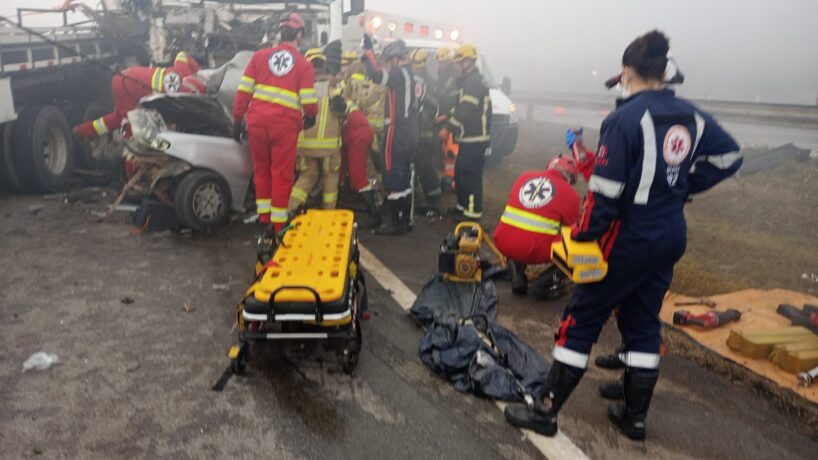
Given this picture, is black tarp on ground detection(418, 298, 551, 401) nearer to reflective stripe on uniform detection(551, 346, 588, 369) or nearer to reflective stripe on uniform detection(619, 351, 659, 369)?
reflective stripe on uniform detection(551, 346, 588, 369)

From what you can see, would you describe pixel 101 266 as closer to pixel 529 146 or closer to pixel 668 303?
pixel 668 303

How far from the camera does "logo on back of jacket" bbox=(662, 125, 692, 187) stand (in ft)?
9.07

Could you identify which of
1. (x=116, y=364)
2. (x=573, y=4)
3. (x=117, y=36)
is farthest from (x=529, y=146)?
(x=573, y=4)

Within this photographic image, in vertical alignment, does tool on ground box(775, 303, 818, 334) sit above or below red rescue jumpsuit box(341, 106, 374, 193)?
below

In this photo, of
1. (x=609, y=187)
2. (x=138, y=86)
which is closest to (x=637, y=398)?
(x=609, y=187)

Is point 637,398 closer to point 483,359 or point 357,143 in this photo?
point 483,359

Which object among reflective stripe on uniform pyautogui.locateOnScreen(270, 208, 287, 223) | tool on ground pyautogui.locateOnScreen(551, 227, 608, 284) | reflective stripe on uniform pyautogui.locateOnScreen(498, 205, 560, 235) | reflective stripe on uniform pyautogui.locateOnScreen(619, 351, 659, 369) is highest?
tool on ground pyautogui.locateOnScreen(551, 227, 608, 284)

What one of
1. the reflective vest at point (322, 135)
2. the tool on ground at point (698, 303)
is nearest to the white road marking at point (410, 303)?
the reflective vest at point (322, 135)

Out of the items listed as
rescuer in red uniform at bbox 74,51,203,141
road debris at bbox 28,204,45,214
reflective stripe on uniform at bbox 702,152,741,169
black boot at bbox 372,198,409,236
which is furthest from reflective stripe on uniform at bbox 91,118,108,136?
reflective stripe on uniform at bbox 702,152,741,169

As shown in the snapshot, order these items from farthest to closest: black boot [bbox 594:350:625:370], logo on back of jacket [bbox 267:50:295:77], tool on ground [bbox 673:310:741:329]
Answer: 1. logo on back of jacket [bbox 267:50:295:77]
2. tool on ground [bbox 673:310:741:329]
3. black boot [bbox 594:350:625:370]

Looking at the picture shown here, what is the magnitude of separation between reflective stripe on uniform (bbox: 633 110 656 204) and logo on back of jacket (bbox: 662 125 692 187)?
0.07 m

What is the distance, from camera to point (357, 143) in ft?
21.4

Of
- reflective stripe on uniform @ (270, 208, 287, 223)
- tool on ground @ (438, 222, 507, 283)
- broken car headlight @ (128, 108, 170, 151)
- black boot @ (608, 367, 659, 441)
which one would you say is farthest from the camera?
broken car headlight @ (128, 108, 170, 151)

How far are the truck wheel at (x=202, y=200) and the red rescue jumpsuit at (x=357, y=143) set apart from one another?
1.36m
